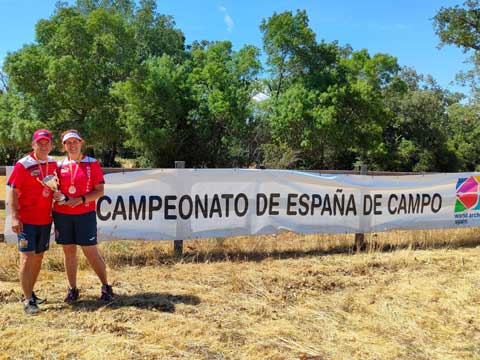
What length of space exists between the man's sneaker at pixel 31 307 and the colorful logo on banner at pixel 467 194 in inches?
293

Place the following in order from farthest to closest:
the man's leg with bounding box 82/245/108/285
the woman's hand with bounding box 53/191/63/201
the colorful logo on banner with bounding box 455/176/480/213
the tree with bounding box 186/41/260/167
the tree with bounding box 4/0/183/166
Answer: the tree with bounding box 186/41/260/167, the tree with bounding box 4/0/183/166, the colorful logo on banner with bounding box 455/176/480/213, the man's leg with bounding box 82/245/108/285, the woman's hand with bounding box 53/191/63/201

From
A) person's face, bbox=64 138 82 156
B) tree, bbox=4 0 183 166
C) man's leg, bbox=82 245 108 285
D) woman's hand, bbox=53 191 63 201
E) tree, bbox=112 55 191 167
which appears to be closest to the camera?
woman's hand, bbox=53 191 63 201

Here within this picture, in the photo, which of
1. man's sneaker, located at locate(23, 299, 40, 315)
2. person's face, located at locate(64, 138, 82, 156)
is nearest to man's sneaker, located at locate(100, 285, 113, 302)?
man's sneaker, located at locate(23, 299, 40, 315)

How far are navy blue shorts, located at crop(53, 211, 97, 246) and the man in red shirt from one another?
13cm

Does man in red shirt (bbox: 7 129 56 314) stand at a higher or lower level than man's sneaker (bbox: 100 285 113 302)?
higher

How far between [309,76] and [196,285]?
23341 millimetres

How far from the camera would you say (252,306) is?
449 centimetres

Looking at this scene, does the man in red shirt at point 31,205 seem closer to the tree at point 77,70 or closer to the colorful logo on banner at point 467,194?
the colorful logo on banner at point 467,194

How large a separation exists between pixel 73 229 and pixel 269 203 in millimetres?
3303

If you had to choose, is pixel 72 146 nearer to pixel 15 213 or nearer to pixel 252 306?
pixel 15 213

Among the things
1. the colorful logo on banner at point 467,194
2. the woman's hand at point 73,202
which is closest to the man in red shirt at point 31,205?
the woman's hand at point 73,202

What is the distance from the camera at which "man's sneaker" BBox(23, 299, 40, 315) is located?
4.09 m

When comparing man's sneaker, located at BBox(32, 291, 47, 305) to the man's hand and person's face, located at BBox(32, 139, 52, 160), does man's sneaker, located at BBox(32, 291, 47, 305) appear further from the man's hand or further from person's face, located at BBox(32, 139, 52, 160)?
person's face, located at BBox(32, 139, 52, 160)

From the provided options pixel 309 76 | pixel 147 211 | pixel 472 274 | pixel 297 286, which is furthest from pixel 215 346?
pixel 309 76
